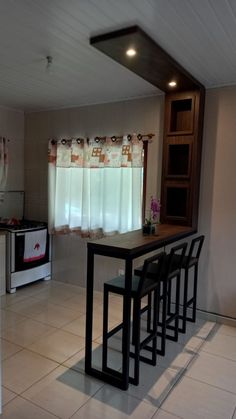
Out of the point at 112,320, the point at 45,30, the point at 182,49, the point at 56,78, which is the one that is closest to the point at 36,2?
the point at 45,30

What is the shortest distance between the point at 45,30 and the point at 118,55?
1.71 feet

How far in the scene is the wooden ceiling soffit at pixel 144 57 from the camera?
199 centimetres

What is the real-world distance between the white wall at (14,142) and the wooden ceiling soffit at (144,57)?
7.66 feet

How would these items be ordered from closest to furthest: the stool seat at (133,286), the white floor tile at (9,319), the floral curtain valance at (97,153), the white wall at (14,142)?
the stool seat at (133,286), the white floor tile at (9,319), the floral curtain valance at (97,153), the white wall at (14,142)

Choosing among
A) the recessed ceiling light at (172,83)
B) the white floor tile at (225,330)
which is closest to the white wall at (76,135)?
the recessed ceiling light at (172,83)

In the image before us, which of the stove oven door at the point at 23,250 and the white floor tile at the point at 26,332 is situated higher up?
the stove oven door at the point at 23,250

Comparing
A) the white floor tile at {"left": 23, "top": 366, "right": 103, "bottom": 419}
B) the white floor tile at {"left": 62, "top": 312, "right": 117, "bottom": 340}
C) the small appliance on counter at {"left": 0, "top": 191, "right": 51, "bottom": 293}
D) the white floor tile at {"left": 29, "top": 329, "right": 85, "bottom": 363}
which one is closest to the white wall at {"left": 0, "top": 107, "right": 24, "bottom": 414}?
the small appliance on counter at {"left": 0, "top": 191, "right": 51, "bottom": 293}

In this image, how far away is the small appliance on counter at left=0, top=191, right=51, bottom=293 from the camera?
3.81 meters

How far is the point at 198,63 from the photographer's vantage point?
98.4 inches

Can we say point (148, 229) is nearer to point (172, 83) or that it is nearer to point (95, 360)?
point (95, 360)

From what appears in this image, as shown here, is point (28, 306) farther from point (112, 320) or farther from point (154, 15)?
point (154, 15)

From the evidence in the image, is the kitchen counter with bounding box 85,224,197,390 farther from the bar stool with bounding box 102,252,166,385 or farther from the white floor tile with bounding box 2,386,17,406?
the white floor tile with bounding box 2,386,17,406

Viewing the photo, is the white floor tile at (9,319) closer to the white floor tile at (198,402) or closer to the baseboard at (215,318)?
the white floor tile at (198,402)

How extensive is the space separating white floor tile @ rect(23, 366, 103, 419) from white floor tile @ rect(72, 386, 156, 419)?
6 centimetres
